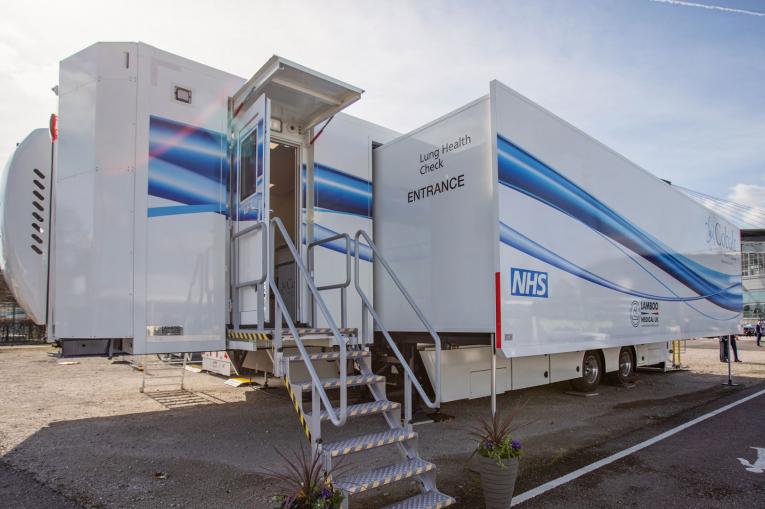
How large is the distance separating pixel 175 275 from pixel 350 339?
1.79 m

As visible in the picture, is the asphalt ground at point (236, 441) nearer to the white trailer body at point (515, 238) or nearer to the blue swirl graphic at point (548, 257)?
the white trailer body at point (515, 238)

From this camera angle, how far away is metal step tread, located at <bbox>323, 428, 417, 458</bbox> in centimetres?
363

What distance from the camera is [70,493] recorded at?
159 inches

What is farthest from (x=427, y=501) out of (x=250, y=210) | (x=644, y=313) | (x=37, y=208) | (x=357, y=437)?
(x=644, y=313)

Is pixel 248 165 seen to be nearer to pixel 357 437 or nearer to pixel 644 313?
pixel 357 437

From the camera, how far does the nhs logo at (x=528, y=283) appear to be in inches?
213

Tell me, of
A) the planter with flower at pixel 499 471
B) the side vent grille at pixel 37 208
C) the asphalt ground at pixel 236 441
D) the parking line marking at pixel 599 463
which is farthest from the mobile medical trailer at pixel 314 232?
the parking line marking at pixel 599 463

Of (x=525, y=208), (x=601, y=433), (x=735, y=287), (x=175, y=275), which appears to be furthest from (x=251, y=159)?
(x=735, y=287)

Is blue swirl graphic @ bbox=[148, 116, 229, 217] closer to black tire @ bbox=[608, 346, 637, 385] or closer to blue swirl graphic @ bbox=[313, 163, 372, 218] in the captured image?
blue swirl graphic @ bbox=[313, 163, 372, 218]

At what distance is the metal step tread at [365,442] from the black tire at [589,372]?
5.09 metres

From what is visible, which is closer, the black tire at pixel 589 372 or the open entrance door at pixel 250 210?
the open entrance door at pixel 250 210

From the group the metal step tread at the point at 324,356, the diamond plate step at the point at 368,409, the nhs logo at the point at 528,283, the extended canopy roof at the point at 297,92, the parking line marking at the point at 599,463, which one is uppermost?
the extended canopy roof at the point at 297,92

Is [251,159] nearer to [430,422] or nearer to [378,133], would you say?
[378,133]

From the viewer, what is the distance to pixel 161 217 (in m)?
4.85
